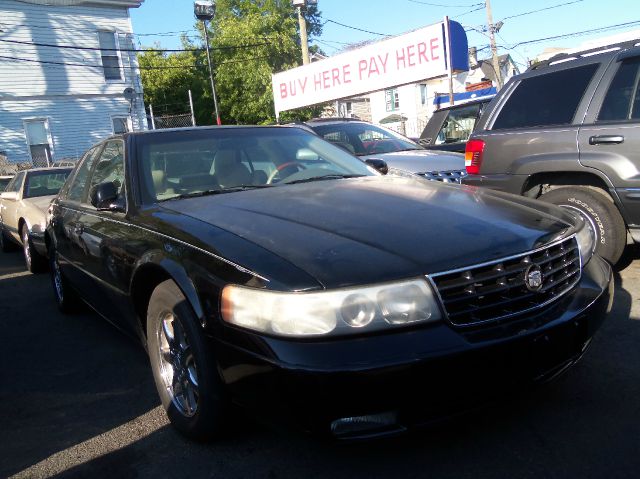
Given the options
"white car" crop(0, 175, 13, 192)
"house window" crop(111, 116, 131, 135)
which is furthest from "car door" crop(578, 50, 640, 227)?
"house window" crop(111, 116, 131, 135)

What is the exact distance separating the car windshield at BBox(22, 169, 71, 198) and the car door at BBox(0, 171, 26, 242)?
125mm

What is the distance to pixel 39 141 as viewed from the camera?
22234 mm

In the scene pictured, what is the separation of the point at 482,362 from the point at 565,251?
0.84 m

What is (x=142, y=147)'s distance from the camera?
146 inches

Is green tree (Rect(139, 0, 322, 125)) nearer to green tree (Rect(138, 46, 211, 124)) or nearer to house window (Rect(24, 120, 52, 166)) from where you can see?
→ green tree (Rect(138, 46, 211, 124))

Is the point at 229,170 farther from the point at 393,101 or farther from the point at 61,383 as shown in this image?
the point at 393,101

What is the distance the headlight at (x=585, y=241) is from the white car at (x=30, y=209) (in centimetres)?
584

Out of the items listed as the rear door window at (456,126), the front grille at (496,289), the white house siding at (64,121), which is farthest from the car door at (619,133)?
the white house siding at (64,121)

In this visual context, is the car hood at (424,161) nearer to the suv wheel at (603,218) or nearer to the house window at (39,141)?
the suv wheel at (603,218)

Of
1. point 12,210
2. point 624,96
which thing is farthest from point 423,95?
point 624,96

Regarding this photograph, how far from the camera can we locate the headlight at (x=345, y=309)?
2.11 metres

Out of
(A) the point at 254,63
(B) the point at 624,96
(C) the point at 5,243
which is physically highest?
(A) the point at 254,63

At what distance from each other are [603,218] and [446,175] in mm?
2335

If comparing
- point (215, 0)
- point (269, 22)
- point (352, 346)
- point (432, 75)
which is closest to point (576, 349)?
point (352, 346)
